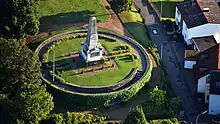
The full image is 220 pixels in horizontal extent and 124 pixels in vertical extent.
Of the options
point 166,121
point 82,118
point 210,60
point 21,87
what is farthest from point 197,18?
point 21,87

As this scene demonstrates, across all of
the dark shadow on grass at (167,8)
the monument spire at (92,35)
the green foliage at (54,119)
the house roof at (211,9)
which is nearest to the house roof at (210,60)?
the house roof at (211,9)

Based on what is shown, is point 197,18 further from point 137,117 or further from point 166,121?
point 137,117

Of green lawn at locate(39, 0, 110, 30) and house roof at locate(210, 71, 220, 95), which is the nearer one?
house roof at locate(210, 71, 220, 95)

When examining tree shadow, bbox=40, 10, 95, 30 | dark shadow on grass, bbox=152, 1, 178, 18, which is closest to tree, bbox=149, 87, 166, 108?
tree shadow, bbox=40, 10, 95, 30

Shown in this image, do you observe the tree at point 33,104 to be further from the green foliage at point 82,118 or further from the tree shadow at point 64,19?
the tree shadow at point 64,19

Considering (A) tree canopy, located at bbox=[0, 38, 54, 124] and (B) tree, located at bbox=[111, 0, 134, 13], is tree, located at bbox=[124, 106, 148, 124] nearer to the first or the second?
(A) tree canopy, located at bbox=[0, 38, 54, 124]

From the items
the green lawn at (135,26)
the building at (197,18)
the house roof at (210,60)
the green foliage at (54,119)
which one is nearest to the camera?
the green foliage at (54,119)
